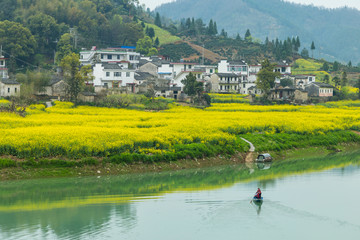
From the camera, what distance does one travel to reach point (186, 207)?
27.1m

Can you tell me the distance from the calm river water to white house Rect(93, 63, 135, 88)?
38254 millimetres

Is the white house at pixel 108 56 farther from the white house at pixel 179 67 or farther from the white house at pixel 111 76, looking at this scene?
the white house at pixel 179 67

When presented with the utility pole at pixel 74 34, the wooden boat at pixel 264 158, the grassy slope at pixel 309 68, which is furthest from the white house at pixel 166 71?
the wooden boat at pixel 264 158

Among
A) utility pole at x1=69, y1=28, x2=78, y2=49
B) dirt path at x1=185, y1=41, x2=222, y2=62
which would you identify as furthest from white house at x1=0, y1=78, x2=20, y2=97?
dirt path at x1=185, y1=41, x2=222, y2=62

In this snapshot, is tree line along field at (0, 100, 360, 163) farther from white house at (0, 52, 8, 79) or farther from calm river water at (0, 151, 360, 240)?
white house at (0, 52, 8, 79)

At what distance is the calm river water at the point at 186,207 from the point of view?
23094 millimetres

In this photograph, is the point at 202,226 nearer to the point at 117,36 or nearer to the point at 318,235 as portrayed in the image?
the point at 318,235

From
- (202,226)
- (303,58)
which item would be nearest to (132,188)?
(202,226)

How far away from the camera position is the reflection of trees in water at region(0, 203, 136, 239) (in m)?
23.3

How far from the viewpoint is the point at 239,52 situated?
135 metres

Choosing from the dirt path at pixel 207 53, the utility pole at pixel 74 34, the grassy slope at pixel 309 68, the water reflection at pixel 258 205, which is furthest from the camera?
the dirt path at pixel 207 53

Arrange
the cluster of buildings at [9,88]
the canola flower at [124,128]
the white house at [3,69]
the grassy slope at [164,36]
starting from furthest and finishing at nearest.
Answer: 1. the grassy slope at [164,36]
2. the white house at [3,69]
3. the cluster of buildings at [9,88]
4. the canola flower at [124,128]

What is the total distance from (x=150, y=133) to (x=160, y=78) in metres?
44.6

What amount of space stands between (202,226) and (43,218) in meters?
8.00
